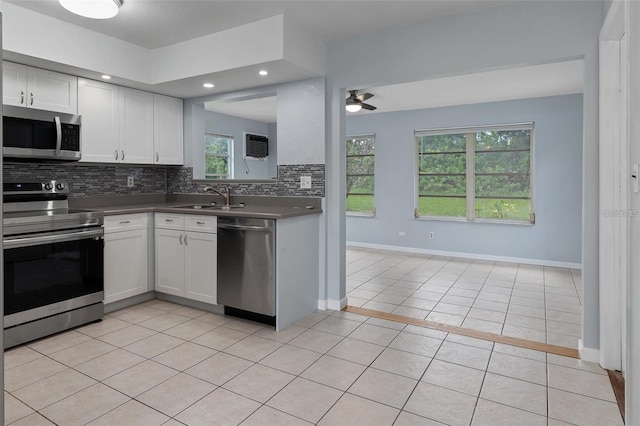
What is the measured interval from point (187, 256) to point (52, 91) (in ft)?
5.89

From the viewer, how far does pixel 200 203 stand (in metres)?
4.39

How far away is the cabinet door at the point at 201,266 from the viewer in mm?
3387

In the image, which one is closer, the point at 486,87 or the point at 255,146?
the point at 486,87

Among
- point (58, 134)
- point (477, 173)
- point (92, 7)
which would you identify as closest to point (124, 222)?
point (58, 134)

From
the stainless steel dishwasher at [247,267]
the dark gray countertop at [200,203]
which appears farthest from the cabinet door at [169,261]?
the stainless steel dishwasher at [247,267]

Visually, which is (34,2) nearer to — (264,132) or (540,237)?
(264,132)

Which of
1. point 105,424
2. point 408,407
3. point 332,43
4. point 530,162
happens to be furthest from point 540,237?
point 105,424

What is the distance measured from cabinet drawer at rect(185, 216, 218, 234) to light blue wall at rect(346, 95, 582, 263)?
160 inches

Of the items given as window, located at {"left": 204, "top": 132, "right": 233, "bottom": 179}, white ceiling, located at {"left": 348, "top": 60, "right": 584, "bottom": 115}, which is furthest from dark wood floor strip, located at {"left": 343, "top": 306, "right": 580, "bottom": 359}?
window, located at {"left": 204, "top": 132, "right": 233, "bottom": 179}

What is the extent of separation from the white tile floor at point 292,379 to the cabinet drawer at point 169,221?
92cm

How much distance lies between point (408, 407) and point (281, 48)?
261 centimetres

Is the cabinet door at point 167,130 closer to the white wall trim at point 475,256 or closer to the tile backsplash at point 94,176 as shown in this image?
the tile backsplash at point 94,176

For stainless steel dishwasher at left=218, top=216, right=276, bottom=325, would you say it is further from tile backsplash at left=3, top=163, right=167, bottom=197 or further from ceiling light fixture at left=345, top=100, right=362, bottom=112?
ceiling light fixture at left=345, top=100, right=362, bottom=112

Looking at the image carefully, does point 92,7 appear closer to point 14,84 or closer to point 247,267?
point 14,84
